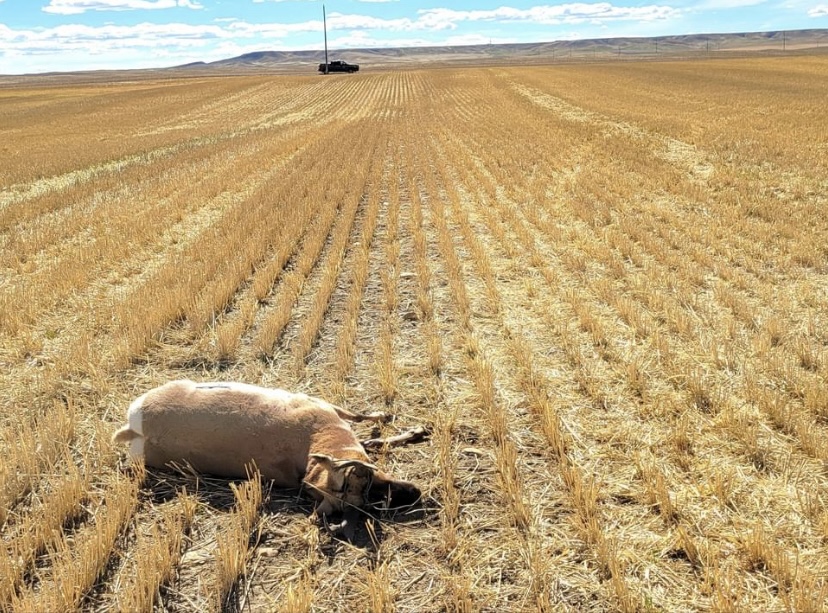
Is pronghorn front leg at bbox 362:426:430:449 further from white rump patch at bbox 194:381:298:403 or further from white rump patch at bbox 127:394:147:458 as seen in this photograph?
white rump patch at bbox 127:394:147:458

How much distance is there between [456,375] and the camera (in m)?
5.09

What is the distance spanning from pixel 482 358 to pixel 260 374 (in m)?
1.90

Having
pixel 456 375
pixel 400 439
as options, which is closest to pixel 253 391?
pixel 400 439

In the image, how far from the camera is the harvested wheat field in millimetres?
3000

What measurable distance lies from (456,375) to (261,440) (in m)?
1.96

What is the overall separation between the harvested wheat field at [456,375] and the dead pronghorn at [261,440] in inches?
5.9

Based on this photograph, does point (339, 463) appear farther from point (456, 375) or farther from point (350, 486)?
point (456, 375)

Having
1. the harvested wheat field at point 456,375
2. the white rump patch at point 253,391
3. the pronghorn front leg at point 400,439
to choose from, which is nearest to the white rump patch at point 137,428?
the harvested wheat field at point 456,375

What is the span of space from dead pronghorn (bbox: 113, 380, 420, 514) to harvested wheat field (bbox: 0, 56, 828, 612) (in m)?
0.15

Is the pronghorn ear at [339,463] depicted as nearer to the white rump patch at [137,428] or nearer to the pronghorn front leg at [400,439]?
the pronghorn front leg at [400,439]

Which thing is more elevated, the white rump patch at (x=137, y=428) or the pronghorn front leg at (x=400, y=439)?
the white rump patch at (x=137, y=428)

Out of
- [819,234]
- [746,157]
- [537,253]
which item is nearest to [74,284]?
[537,253]

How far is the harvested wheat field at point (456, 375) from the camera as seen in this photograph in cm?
300

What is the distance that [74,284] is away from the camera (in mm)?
7566
